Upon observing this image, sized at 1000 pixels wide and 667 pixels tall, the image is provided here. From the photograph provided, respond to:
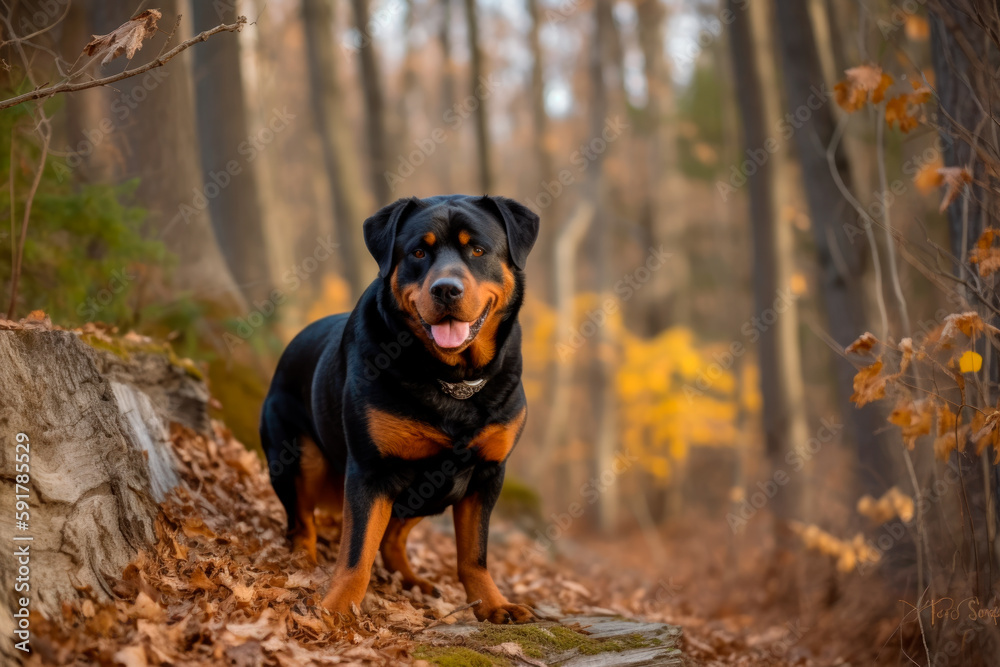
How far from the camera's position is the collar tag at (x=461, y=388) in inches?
156

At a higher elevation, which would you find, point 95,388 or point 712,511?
point 95,388

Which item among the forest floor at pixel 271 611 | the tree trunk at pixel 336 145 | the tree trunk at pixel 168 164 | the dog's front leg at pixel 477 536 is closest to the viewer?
the forest floor at pixel 271 611

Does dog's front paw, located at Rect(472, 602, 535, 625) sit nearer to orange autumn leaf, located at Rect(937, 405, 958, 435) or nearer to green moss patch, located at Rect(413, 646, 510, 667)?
green moss patch, located at Rect(413, 646, 510, 667)

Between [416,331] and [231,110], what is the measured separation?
9.54m

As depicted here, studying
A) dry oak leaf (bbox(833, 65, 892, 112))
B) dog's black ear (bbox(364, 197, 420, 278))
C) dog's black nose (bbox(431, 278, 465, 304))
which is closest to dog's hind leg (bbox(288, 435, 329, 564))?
dog's black ear (bbox(364, 197, 420, 278))

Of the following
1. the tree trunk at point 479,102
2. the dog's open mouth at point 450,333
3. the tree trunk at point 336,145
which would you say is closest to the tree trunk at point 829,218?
the dog's open mouth at point 450,333

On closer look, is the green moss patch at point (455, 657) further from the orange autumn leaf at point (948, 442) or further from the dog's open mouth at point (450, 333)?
the orange autumn leaf at point (948, 442)

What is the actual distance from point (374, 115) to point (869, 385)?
37.2 ft

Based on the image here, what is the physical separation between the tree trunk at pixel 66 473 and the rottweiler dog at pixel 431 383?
965 millimetres

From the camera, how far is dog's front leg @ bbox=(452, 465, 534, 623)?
4.21 meters

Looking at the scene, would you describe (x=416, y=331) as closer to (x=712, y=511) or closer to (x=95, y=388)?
(x=95, y=388)

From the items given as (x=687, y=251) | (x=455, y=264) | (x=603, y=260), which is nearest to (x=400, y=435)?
(x=455, y=264)

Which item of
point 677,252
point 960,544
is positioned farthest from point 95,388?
point 677,252

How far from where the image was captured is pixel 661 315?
1969 centimetres
